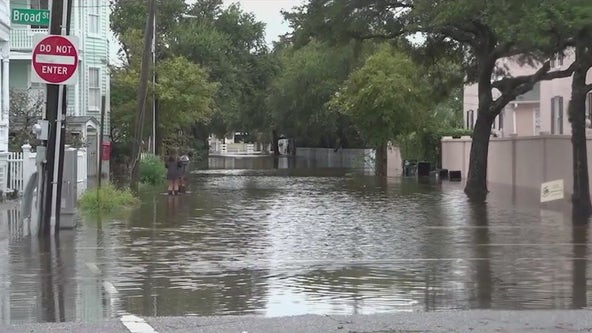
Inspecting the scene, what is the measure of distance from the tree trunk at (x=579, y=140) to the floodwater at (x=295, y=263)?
0.70 meters

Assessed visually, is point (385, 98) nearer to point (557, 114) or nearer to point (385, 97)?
point (385, 97)

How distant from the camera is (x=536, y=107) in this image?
46.8 m

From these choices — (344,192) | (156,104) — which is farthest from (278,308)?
(156,104)

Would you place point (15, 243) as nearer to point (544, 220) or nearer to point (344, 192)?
point (544, 220)

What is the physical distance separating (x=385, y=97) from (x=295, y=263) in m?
Result: 29.4

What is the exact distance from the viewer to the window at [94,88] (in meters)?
42.5

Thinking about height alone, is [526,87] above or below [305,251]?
above

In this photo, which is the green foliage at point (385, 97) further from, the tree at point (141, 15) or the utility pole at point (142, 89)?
the tree at point (141, 15)

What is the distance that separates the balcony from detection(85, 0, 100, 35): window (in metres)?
5.46

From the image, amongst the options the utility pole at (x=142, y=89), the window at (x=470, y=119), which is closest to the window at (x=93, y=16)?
the utility pole at (x=142, y=89)

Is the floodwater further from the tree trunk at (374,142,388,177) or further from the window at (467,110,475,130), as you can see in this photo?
the window at (467,110,475,130)

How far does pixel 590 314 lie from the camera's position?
30.7ft

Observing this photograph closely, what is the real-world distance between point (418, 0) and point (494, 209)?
764 centimetres

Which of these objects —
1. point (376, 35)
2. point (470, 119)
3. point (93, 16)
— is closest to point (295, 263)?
point (376, 35)
